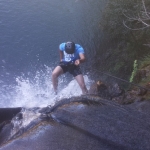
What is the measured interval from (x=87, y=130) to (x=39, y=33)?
15.1 meters

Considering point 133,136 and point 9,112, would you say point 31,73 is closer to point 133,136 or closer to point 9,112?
point 9,112

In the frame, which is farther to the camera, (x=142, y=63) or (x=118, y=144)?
(x=142, y=63)

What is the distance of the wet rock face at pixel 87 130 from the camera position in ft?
11.3

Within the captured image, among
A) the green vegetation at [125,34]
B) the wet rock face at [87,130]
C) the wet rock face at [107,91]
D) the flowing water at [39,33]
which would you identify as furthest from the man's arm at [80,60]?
the flowing water at [39,33]

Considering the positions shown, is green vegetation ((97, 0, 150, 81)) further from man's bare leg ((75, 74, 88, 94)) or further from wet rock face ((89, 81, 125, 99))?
wet rock face ((89, 81, 125, 99))

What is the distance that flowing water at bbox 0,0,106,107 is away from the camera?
565 inches

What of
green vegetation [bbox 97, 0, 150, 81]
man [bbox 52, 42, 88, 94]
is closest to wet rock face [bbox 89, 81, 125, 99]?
man [bbox 52, 42, 88, 94]

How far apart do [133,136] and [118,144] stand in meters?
0.30

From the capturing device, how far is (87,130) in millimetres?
3701

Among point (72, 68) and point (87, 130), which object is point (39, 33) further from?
point (87, 130)

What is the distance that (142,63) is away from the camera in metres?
7.27

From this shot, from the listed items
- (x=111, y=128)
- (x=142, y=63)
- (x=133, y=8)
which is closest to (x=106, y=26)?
(x=133, y=8)

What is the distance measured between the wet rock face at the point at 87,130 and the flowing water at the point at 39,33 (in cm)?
812

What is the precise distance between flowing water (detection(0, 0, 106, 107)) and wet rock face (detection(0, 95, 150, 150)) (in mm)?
8117
